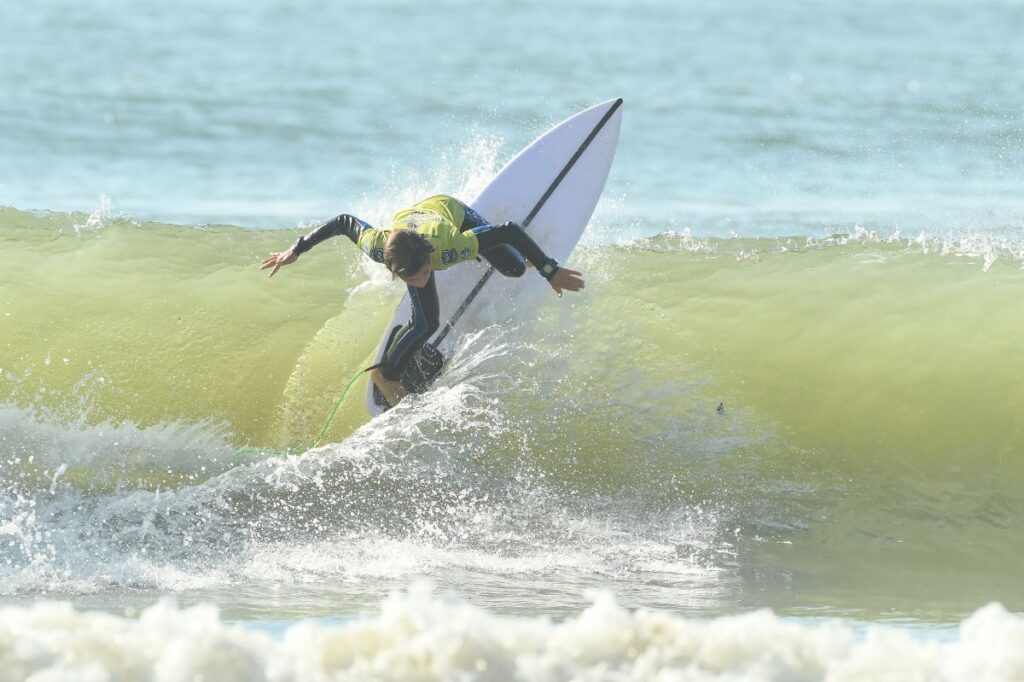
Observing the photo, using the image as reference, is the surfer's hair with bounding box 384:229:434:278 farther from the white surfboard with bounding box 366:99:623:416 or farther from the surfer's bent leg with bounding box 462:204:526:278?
the white surfboard with bounding box 366:99:623:416

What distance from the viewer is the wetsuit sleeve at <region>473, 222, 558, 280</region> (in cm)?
605

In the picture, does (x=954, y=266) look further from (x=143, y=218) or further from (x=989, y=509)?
(x=143, y=218)

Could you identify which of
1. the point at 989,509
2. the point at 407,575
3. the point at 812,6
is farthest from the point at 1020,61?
the point at 407,575

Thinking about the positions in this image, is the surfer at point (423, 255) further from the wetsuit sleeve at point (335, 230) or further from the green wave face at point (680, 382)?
the green wave face at point (680, 382)

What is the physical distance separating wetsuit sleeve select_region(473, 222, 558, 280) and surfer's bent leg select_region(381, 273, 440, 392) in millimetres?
354

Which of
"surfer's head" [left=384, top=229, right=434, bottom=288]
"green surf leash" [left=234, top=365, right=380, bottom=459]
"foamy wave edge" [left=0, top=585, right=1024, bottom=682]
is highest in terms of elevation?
"surfer's head" [left=384, top=229, right=434, bottom=288]

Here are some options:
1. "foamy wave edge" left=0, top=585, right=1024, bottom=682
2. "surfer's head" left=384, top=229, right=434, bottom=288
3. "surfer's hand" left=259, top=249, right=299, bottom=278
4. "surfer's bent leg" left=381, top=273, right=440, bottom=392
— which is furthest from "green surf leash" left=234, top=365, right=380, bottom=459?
"foamy wave edge" left=0, top=585, right=1024, bottom=682

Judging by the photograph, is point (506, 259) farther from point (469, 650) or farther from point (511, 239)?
point (469, 650)

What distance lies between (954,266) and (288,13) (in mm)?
24210

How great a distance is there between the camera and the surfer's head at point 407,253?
19.2 ft

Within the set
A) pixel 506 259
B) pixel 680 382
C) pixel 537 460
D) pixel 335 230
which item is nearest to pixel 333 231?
pixel 335 230

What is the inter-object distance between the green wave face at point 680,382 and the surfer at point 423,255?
19 cm

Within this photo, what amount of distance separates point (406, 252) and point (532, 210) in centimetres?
155

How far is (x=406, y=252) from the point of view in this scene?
5.84m
